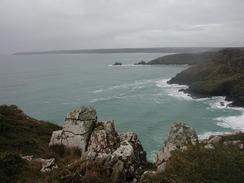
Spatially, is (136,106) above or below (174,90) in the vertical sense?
above

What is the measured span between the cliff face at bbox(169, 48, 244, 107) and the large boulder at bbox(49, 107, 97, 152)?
53653 mm

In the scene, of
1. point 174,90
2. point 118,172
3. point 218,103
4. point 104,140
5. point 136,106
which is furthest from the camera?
point 174,90

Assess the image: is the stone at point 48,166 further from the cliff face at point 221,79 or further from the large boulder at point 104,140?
the cliff face at point 221,79

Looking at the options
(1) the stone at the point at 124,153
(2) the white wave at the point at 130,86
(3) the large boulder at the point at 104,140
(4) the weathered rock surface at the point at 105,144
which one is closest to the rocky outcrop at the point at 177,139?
(4) the weathered rock surface at the point at 105,144

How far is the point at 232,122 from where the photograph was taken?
57219 mm

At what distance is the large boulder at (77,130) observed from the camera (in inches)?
850

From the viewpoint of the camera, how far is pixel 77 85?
10750cm

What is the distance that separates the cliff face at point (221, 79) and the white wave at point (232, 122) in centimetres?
1102

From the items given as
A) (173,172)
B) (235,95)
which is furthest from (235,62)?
(173,172)

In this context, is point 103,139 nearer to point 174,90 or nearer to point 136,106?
point 136,106

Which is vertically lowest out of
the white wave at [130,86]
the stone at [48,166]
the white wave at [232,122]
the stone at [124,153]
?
the white wave at [130,86]

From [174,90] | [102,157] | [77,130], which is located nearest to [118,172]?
[102,157]

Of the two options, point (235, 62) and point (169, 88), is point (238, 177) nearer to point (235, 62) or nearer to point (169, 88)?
point (169, 88)

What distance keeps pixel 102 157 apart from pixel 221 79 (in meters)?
77.4
